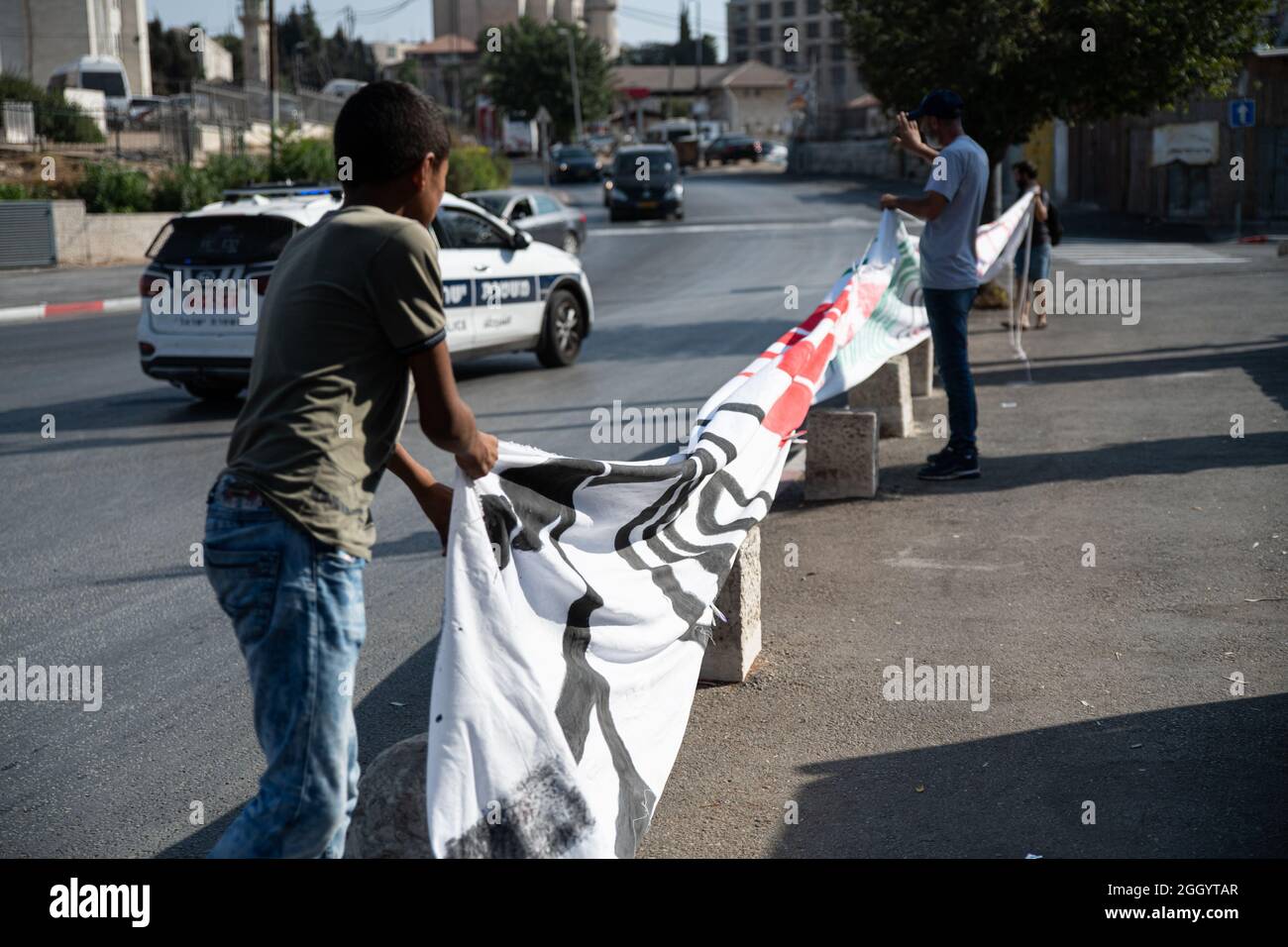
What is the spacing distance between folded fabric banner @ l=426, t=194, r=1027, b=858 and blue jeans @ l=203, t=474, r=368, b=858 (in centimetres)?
31

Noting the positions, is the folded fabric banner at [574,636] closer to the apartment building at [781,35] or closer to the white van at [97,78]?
the white van at [97,78]

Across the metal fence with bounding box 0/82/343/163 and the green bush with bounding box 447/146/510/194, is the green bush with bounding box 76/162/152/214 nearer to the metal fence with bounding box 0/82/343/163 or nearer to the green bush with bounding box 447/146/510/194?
the metal fence with bounding box 0/82/343/163

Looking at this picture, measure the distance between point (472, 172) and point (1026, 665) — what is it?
38.5m

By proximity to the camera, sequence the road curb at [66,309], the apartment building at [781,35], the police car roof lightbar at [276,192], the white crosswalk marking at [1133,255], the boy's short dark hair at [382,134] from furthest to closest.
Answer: the apartment building at [781,35], the white crosswalk marking at [1133,255], the road curb at [66,309], the police car roof lightbar at [276,192], the boy's short dark hair at [382,134]

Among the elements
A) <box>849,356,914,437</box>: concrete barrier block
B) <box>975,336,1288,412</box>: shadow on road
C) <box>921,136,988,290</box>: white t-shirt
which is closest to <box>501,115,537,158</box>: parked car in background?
<box>975,336,1288,412</box>: shadow on road

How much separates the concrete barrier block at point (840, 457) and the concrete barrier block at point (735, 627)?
2.66 meters

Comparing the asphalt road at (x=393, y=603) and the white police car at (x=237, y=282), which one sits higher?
the white police car at (x=237, y=282)

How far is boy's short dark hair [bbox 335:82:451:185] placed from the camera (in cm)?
295

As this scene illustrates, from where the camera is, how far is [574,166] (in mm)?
62844

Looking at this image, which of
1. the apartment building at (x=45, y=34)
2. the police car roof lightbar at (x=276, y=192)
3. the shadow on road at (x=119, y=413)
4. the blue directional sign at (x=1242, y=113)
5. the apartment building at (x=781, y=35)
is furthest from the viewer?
the apartment building at (x=781, y=35)

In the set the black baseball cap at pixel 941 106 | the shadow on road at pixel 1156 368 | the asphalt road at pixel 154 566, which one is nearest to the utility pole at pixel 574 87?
the asphalt road at pixel 154 566

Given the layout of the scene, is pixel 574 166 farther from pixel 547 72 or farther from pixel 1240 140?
pixel 1240 140

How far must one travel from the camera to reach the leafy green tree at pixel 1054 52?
15.0 metres
